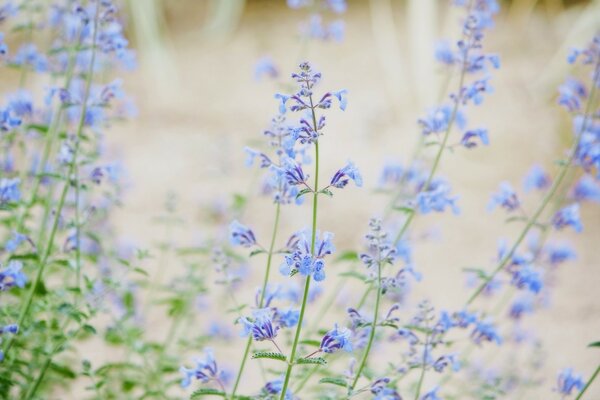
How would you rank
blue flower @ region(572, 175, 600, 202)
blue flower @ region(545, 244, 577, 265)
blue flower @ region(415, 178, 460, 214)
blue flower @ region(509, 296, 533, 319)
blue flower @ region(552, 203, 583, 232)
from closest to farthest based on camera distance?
blue flower @ region(415, 178, 460, 214)
blue flower @ region(552, 203, 583, 232)
blue flower @ region(572, 175, 600, 202)
blue flower @ region(545, 244, 577, 265)
blue flower @ region(509, 296, 533, 319)

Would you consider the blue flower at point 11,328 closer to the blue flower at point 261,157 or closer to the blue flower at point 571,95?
the blue flower at point 261,157

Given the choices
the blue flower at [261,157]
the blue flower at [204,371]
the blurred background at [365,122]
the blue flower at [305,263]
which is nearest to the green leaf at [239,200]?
the blurred background at [365,122]

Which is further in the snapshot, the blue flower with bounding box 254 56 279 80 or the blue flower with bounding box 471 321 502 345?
the blue flower with bounding box 254 56 279 80

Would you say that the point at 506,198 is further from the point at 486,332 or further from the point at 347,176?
the point at 347,176

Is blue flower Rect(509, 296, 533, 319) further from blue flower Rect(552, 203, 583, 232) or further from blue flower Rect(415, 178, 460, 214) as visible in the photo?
blue flower Rect(415, 178, 460, 214)

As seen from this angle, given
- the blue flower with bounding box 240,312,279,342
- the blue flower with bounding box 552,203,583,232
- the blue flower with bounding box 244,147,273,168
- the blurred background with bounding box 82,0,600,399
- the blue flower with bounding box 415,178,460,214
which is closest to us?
the blue flower with bounding box 240,312,279,342

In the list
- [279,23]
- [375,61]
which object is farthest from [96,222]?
[279,23]

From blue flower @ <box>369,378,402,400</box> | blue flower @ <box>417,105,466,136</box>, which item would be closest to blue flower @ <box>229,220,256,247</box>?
blue flower @ <box>369,378,402,400</box>
